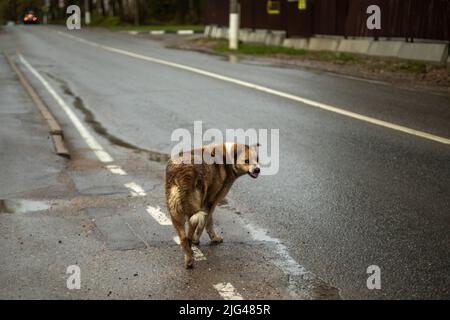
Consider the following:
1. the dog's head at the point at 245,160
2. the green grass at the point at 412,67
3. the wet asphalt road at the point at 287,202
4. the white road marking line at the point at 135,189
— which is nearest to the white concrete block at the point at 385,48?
the green grass at the point at 412,67

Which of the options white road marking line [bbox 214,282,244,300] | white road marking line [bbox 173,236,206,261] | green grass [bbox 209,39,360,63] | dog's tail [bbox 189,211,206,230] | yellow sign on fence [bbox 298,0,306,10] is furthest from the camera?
yellow sign on fence [bbox 298,0,306,10]

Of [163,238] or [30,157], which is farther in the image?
[30,157]

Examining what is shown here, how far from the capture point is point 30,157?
29.2 feet

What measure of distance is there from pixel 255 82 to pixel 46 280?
12.3m

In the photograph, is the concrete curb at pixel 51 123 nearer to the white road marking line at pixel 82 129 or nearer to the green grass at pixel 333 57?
the white road marking line at pixel 82 129

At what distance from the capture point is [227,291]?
15.1 feet

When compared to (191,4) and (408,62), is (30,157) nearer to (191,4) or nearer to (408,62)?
(408,62)

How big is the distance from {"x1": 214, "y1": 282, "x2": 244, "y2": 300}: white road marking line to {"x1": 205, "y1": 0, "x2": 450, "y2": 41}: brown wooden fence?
615 inches

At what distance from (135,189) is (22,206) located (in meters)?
1.31

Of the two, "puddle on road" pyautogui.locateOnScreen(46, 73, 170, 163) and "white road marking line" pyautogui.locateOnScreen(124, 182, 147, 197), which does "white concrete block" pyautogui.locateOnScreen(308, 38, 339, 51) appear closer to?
"puddle on road" pyautogui.locateOnScreen(46, 73, 170, 163)

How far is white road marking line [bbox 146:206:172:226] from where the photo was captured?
6180mm

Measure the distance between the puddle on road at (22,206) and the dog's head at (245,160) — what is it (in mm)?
2656

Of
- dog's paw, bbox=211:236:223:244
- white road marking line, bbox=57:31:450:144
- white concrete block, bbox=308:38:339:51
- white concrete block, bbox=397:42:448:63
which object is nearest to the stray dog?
dog's paw, bbox=211:236:223:244
